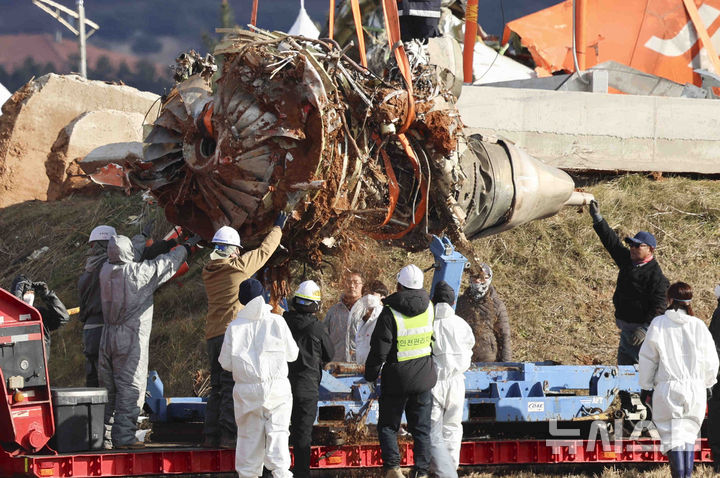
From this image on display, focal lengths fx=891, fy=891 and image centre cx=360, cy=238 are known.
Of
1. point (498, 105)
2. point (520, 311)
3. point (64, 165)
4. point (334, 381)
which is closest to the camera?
point (334, 381)

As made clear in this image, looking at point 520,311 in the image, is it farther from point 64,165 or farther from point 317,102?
point 64,165

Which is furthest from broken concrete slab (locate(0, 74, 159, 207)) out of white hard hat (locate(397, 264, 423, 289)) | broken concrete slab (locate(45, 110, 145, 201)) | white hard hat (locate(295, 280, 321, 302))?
white hard hat (locate(397, 264, 423, 289))

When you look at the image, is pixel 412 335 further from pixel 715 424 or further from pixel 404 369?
pixel 715 424

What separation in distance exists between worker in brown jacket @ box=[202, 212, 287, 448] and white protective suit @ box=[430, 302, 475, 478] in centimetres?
140

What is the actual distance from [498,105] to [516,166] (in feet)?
14.4

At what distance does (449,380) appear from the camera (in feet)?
21.7

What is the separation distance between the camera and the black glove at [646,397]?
7172mm

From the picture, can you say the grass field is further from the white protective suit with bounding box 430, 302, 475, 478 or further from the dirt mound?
the white protective suit with bounding box 430, 302, 475, 478

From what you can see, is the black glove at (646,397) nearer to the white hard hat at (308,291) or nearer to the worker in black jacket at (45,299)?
the white hard hat at (308,291)

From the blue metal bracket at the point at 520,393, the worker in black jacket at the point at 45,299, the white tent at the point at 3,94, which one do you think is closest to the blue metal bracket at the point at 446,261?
the blue metal bracket at the point at 520,393

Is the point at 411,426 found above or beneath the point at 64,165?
beneath

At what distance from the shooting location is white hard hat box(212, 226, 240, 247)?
6512 mm

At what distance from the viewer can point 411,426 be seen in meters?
6.43

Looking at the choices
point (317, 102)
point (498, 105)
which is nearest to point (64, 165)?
point (498, 105)
